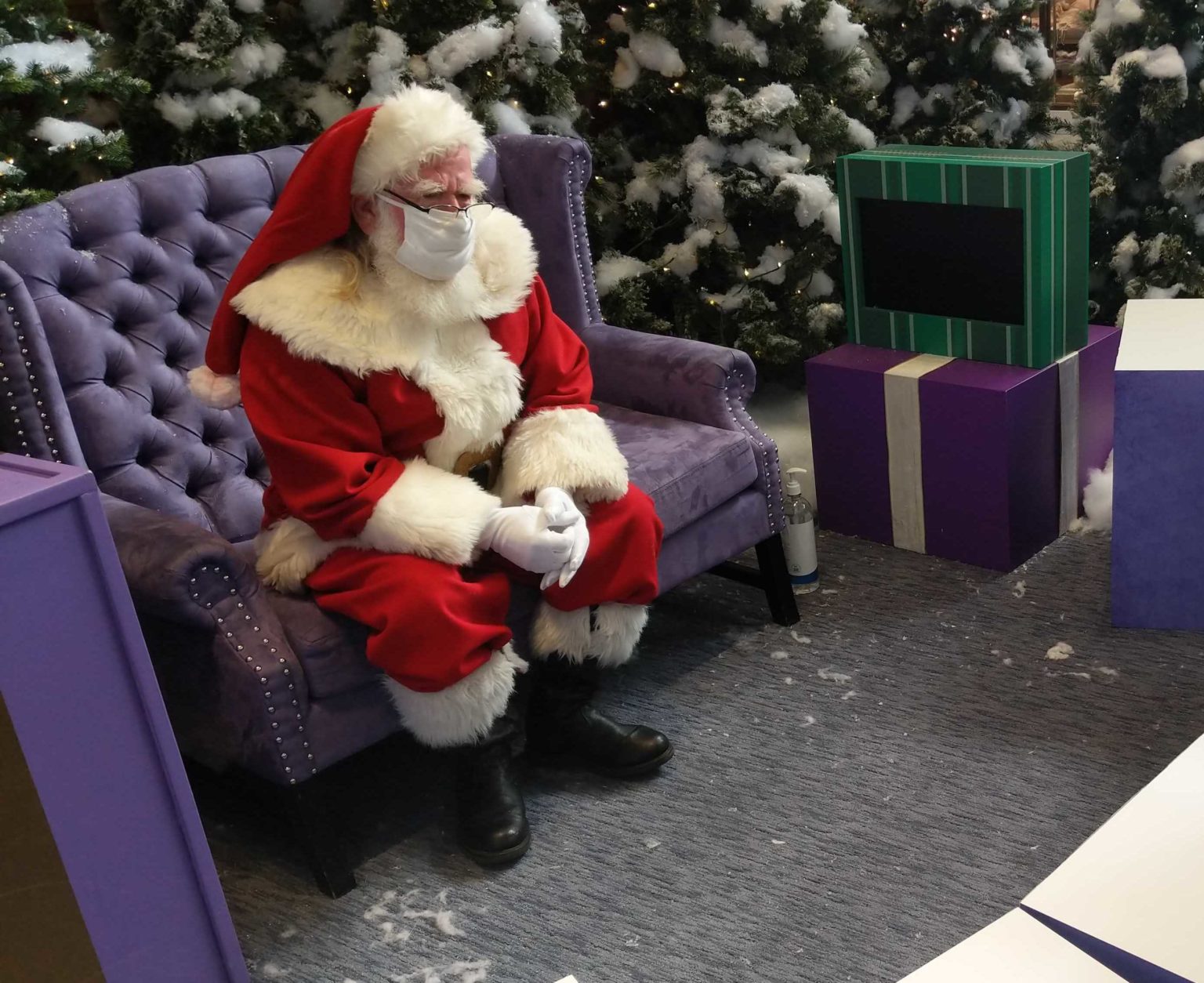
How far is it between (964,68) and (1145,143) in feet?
1.57

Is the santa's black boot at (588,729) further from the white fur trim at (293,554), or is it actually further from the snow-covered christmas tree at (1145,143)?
the snow-covered christmas tree at (1145,143)

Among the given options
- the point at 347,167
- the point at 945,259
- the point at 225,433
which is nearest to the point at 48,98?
the point at 225,433

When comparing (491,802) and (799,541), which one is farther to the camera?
(799,541)

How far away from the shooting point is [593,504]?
86.5 inches

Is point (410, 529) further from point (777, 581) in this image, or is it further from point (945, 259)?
point (945, 259)

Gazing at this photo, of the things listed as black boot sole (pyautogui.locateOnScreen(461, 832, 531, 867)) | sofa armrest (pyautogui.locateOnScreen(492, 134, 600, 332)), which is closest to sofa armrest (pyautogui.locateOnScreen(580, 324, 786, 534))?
sofa armrest (pyautogui.locateOnScreen(492, 134, 600, 332))

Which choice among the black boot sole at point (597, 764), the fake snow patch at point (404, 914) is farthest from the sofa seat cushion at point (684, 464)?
the fake snow patch at point (404, 914)

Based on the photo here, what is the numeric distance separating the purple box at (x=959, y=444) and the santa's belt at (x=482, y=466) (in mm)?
938

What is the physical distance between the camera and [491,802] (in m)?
2.18

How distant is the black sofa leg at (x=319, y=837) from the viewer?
6.81ft

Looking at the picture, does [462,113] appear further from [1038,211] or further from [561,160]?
A: [1038,211]

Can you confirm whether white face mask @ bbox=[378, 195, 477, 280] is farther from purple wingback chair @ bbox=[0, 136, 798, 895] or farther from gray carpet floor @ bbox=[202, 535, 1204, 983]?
gray carpet floor @ bbox=[202, 535, 1204, 983]

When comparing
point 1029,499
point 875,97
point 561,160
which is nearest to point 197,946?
point 561,160

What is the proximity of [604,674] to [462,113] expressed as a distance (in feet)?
3.53
